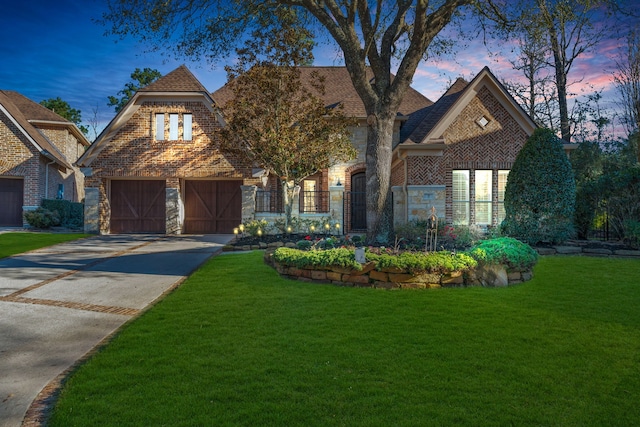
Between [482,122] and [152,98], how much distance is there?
47.2ft

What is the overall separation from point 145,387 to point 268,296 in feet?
10.9

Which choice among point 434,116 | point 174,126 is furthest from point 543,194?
point 174,126

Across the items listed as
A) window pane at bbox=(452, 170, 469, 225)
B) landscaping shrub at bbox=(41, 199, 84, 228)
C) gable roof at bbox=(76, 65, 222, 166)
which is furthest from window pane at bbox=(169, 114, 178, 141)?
window pane at bbox=(452, 170, 469, 225)

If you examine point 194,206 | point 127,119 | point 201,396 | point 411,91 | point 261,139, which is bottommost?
point 201,396

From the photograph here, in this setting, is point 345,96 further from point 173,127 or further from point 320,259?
point 320,259

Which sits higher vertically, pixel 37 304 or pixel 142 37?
pixel 142 37

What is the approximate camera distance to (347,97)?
66.4 feet

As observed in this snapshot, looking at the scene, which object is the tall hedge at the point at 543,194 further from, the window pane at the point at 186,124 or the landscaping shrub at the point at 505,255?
the window pane at the point at 186,124

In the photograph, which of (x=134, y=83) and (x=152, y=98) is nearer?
(x=152, y=98)

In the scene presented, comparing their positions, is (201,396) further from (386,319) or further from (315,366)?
(386,319)

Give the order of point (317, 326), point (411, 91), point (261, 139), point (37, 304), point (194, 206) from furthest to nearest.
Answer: point (411, 91) < point (194, 206) < point (261, 139) < point (37, 304) < point (317, 326)

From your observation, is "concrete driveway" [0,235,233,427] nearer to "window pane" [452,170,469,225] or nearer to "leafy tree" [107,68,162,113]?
"window pane" [452,170,469,225]

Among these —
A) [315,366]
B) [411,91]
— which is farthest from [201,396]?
[411,91]

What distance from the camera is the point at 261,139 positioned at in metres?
14.0
